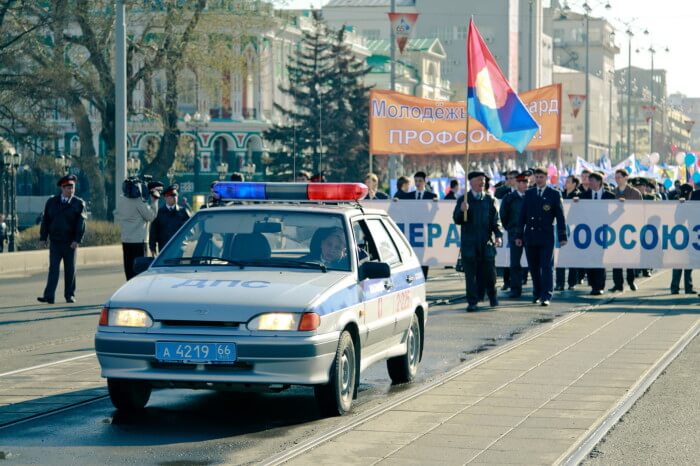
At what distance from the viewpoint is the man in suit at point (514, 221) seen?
69.2 feet

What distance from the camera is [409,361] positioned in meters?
11.6

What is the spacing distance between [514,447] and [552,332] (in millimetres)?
7487

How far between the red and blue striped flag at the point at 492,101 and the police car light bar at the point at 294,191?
1035 cm

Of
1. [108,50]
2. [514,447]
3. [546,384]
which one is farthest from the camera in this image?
[108,50]

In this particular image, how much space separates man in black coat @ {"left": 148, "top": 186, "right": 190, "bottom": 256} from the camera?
1841cm

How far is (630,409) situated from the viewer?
1006 cm

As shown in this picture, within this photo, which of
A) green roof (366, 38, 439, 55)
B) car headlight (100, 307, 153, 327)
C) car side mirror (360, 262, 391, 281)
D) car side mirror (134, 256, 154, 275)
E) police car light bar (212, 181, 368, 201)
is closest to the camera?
car headlight (100, 307, 153, 327)

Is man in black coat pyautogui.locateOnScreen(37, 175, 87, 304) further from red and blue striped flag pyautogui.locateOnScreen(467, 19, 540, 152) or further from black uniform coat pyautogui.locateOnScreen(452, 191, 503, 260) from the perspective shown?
red and blue striped flag pyautogui.locateOnScreen(467, 19, 540, 152)

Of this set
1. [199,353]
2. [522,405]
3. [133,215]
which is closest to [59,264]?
[133,215]

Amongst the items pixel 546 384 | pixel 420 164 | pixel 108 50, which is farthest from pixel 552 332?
pixel 420 164

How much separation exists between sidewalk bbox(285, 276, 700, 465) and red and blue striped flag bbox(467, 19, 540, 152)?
5.70 metres

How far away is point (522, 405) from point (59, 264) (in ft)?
36.1

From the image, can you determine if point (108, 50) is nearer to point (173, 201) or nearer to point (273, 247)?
point (173, 201)

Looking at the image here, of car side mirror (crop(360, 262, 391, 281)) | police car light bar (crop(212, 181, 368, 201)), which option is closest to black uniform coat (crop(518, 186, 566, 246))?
police car light bar (crop(212, 181, 368, 201))
